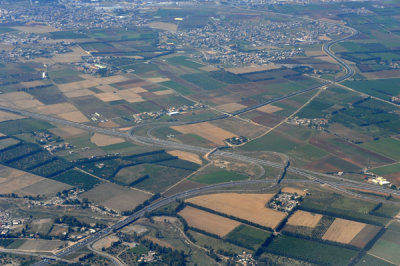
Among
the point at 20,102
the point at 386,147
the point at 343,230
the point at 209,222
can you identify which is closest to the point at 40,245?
the point at 209,222

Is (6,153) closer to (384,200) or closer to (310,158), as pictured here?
(310,158)

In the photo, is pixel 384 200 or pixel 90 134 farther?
pixel 90 134

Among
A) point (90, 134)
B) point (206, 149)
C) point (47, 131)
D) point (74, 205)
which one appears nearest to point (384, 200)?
point (206, 149)

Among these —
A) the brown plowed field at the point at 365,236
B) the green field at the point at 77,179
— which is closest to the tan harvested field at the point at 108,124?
the green field at the point at 77,179

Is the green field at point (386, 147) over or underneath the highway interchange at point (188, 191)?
over

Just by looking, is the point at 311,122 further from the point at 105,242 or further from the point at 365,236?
the point at 105,242

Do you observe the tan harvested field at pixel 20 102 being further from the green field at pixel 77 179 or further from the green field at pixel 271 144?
the green field at pixel 271 144
